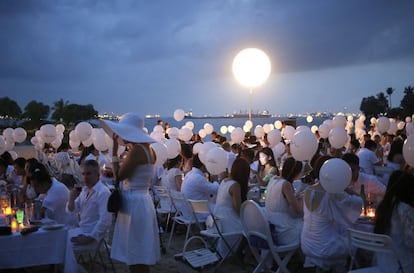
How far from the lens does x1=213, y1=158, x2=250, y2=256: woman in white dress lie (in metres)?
5.12

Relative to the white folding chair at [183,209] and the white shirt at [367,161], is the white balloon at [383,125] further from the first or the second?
the white folding chair at [183,209]

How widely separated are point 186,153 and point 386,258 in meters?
4.22

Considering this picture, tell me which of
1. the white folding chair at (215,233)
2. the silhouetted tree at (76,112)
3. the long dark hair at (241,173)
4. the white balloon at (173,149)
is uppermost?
the silhouetted tree at (76,112)

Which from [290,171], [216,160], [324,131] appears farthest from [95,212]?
[324,131]

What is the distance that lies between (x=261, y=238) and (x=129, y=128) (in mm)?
1913

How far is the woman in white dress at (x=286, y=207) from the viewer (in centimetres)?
453

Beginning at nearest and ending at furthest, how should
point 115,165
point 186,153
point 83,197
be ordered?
point 115,165 → point 83,197 → point 186,153

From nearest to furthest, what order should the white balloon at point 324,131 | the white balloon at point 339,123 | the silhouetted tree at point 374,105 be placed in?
the white balloon at point 324,131 < the white balloon at point 339,123 < the silhouetted tree at point 374,105

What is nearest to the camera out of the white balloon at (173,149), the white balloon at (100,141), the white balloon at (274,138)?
the white balloon at (173,149)

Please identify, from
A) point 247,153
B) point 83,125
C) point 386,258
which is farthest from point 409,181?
point 83,125

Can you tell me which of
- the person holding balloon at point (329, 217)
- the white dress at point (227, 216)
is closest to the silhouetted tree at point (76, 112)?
the white dress at point (227, 216)

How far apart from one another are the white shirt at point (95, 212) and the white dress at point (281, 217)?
6.32 ft

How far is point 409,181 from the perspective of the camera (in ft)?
10.9

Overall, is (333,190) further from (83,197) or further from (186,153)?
(186,153)
